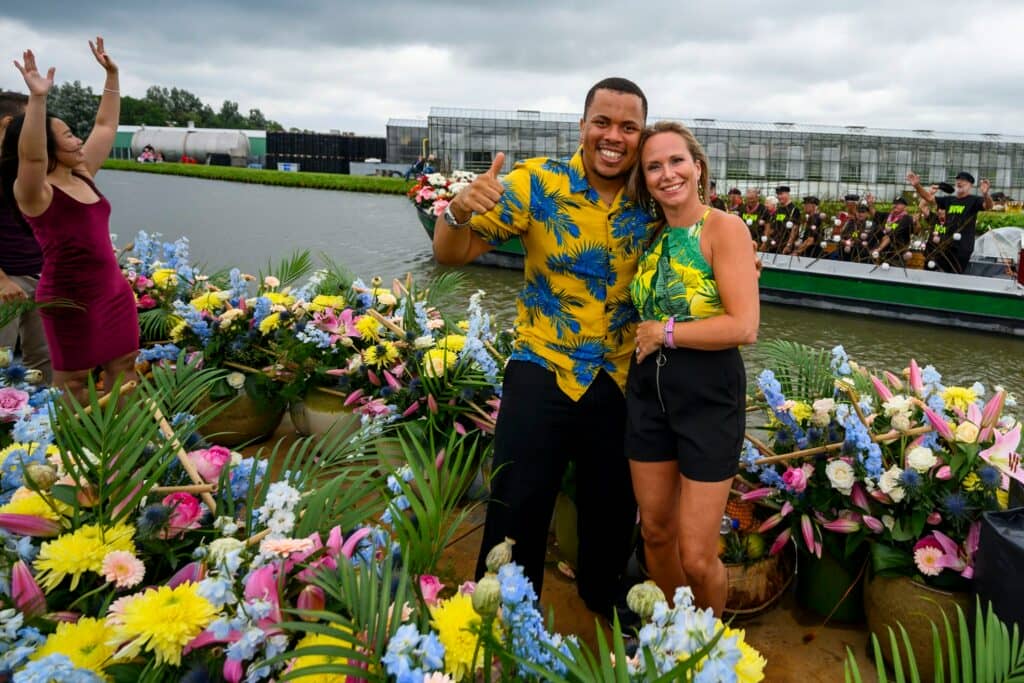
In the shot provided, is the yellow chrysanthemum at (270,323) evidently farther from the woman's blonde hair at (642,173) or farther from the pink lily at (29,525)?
the pink lily at (29,525)

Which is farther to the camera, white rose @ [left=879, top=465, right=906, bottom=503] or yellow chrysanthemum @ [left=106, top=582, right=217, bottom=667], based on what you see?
white rose @ [left=879, top=465, right=906, bottom=503]

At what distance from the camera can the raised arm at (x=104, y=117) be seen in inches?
120

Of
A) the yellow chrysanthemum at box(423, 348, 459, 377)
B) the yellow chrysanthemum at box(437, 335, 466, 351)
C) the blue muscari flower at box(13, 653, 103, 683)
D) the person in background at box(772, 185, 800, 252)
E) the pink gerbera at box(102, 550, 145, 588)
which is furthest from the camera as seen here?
the person in background at box(772, 185, 800, 252)

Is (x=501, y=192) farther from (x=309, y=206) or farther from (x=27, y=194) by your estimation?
(x=309, y=206)

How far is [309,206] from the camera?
25.1 meters

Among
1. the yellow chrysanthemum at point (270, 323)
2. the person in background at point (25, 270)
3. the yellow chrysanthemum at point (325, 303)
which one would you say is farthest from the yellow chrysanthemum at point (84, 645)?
the person in background at point (25, 270)

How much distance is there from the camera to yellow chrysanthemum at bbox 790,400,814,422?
90.4 inches

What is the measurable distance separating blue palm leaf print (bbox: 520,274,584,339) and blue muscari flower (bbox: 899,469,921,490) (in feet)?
3.19

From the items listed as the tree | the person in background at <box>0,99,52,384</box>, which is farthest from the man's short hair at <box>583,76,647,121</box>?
the tree

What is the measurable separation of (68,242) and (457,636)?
2.39m

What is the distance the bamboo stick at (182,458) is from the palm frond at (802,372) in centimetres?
195

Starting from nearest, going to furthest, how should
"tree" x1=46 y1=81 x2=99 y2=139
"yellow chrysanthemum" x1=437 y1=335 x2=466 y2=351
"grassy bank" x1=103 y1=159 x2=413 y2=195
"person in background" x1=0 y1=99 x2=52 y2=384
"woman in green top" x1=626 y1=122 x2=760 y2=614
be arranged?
"woman in green top" x1=626 y1=122 x2=760 y2=614
"yellow chrysanthemum" x1=437 y1=335 x2=466 y2=351
"person in background" x1=0 y1=99 x2=52 y2=384
"grassy bank" x1=103 y1=159 x2=413 y2=195
"tree" x1=46 y1=81 x2=99 y2=139

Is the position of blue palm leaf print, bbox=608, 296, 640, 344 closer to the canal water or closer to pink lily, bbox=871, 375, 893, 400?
pink lily, bbox=871, 375, 893, 400

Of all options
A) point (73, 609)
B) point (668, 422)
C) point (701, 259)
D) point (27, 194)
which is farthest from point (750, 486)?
point (27, 194)
